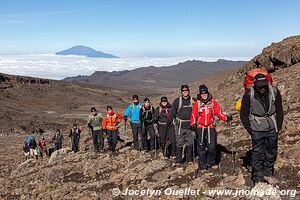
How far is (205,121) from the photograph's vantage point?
25.8ft

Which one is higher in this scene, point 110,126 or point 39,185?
point 110,126

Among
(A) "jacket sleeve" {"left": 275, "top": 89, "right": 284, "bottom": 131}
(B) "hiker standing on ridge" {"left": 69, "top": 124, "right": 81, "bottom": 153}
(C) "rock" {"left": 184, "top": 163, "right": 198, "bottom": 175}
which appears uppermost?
(A) "jacket sleeve" {"left": 275, "top": 89, "right": 284, "bottom": 131}

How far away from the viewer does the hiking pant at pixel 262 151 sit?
628cm

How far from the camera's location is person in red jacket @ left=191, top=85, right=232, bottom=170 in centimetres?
783

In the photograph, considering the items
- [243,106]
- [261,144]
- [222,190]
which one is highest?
[243,106]

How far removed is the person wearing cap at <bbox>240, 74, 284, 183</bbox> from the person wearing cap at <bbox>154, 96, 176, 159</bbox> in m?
3.99

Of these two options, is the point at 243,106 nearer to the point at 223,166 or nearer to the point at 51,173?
the point at 223,166

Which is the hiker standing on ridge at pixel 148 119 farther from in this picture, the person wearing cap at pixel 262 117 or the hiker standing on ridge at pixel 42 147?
the hiker standing on ridge at pixel 42 147

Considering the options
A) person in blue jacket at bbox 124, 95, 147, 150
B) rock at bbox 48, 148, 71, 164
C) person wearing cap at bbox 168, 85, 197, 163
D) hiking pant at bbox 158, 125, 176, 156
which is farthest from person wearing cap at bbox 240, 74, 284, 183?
rock at bbox 48, 148, 71, 164

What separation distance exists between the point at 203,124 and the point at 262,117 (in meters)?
1.84

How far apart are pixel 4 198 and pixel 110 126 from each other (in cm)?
396

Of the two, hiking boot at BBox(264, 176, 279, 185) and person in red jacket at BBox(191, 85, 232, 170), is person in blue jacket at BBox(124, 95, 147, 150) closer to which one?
person in red jacket at BBox(191, 85, 232, 170)

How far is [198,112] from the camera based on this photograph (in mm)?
7887

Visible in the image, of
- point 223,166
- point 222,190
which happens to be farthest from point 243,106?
point 223,166
